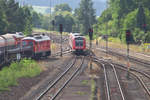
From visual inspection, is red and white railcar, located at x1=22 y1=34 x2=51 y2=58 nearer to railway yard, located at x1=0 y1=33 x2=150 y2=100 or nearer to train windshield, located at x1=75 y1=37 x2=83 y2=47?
train windshield, located at x1=75 y1=37 x2=83 y2=47

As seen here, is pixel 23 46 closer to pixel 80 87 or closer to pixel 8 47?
pixel 8 47

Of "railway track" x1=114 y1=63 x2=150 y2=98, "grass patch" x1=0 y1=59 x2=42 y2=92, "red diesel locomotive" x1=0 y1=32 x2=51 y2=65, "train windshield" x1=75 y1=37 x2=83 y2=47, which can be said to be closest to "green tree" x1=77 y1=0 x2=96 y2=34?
"train windshield" x1=75 y1=37 x2=83 y2=47

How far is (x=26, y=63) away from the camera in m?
33.1

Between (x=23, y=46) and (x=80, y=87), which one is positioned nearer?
(x=80, y=87)

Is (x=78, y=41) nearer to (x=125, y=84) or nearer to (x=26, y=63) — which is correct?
(x=26, y=63)

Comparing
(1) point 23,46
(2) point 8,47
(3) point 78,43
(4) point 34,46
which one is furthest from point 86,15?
(2) point 8,47

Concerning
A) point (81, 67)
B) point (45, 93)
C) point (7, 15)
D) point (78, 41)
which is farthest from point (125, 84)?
point (7, 15)

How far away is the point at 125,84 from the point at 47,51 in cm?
2356

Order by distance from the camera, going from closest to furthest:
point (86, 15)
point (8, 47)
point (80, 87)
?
point (80, 87), point (8, 47), point (86, 15)

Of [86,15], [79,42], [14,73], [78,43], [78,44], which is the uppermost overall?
[86,15]

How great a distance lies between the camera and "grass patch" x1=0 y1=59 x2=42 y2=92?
23.7 meters

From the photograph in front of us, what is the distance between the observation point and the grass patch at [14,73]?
23659 mm

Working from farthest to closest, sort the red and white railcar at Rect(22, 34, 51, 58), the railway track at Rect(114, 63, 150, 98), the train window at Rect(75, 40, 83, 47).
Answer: the train window at Rect(75, 40, 83, 47), the red and white railcar at Rect(22, 34, 51, 58), the railway track at Rect(114, 63, 150, 98)

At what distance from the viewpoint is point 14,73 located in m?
27.7
